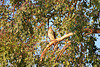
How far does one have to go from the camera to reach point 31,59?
605 centimetres

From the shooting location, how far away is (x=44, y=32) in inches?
270

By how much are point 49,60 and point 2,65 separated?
5.15 ft

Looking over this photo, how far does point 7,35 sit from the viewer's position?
6.89 m

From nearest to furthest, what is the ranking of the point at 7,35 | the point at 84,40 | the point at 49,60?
the point at 84,40
the point at 49,60
the point at 7,35

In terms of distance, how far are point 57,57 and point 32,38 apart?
3.64 ft

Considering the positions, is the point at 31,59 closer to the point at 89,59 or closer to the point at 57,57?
the point at 57,57

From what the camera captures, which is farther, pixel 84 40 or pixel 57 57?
pixel 57 57

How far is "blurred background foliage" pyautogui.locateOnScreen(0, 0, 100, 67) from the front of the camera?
6.04 meters

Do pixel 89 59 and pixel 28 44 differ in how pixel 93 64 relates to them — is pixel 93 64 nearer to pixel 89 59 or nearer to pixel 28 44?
pixel 89 59

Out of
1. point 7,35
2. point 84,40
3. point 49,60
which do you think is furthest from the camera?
point 7,35

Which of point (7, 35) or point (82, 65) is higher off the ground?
point (7, 35)

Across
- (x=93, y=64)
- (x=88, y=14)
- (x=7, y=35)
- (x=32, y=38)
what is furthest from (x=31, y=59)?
(x=88, y=14)

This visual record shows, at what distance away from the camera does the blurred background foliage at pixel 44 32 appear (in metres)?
6.04

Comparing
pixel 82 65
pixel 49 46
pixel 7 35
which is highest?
pixel 7 35
